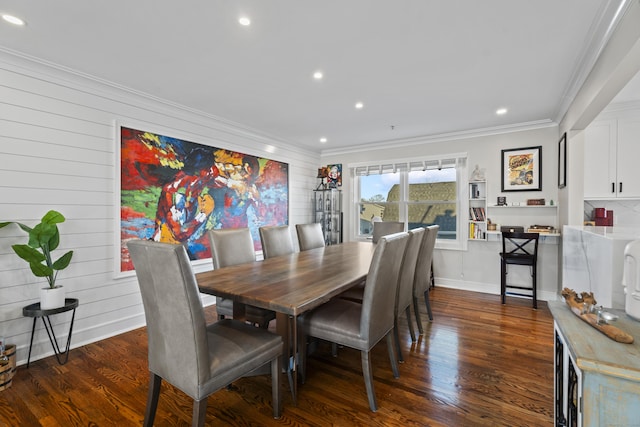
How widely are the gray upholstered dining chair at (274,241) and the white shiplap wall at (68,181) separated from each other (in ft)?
4.77

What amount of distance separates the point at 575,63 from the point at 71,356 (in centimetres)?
490

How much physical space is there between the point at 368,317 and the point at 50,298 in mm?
2442

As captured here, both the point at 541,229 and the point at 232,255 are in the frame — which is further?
the point at 541,229

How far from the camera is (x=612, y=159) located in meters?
3.45

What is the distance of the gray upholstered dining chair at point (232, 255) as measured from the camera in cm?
239

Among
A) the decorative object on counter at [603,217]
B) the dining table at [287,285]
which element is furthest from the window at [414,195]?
the dining table at [287,285]

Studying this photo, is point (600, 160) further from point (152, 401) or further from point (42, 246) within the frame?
point (42, 246)

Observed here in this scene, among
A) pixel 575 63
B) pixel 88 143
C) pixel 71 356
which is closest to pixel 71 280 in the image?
pixel 71 356

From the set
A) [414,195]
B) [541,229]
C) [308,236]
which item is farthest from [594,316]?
[414,195]

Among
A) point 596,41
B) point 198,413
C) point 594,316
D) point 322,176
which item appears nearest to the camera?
point 594,316

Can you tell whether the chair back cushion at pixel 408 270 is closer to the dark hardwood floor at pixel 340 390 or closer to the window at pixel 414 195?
the dark hardwood floor at pixel 340 390

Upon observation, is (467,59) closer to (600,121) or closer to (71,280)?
(600,121)

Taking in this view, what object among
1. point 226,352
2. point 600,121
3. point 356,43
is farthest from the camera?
point 600,121

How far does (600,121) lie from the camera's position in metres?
3.50
